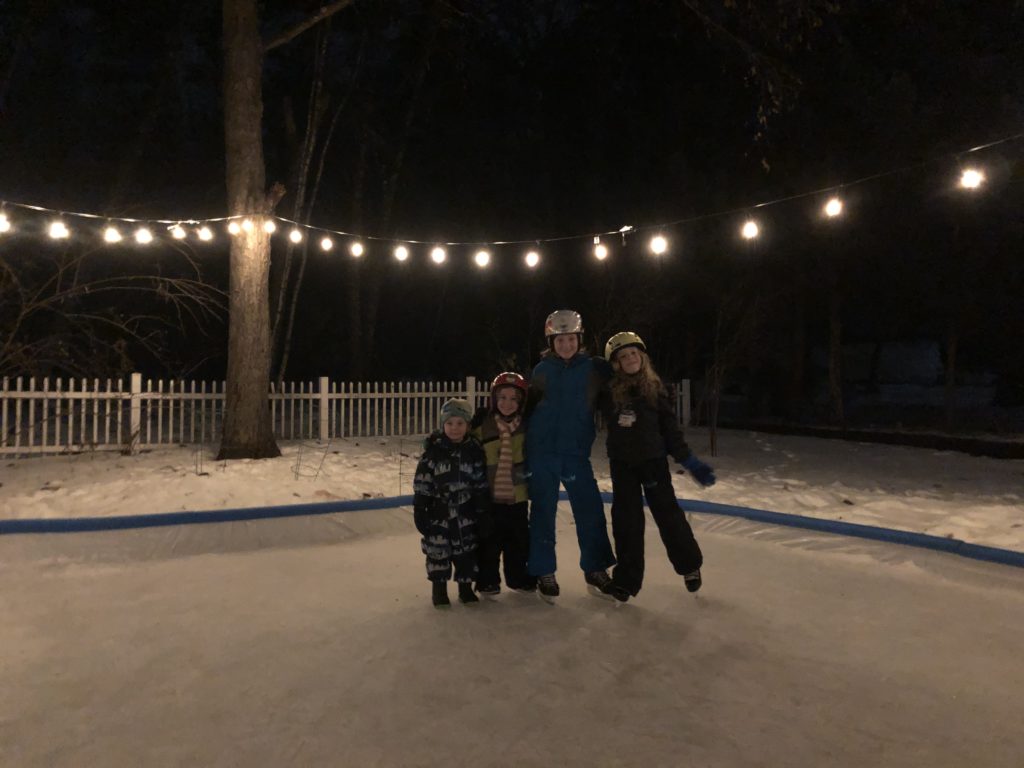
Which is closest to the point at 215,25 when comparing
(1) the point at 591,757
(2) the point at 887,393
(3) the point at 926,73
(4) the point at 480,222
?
(4) the point at 480,222

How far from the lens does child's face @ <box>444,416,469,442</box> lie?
3943mm

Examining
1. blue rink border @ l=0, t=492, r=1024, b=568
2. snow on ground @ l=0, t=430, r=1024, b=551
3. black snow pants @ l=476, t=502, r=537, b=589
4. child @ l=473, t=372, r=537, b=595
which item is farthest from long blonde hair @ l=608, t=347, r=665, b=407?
snow on ground @ l=0, t=430, r=1024, b=551

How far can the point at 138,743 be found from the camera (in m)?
2.38

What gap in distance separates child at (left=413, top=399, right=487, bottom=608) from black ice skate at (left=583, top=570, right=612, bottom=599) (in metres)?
0.76

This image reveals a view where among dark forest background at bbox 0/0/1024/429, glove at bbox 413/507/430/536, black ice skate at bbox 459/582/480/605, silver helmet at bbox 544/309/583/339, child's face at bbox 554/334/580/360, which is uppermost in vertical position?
dark forest background at bbox 0/0/1024/429

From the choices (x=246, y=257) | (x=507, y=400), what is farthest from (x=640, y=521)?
(x=246, y=257)

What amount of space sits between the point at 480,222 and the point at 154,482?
54.4 ft

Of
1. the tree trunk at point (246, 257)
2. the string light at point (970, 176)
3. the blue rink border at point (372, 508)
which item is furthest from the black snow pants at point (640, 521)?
the tree trunk at point (246, 257)

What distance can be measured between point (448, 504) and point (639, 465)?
116cm

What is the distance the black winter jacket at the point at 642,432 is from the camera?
4.00m

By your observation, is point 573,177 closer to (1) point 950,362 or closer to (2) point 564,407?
(1) point 950,362

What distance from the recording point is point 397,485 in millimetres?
7988

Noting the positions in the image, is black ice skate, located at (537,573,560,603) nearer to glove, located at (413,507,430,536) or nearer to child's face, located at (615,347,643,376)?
glove, located at (413,507,430,536)

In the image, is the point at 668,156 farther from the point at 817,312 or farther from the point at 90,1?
the point at 90,1
